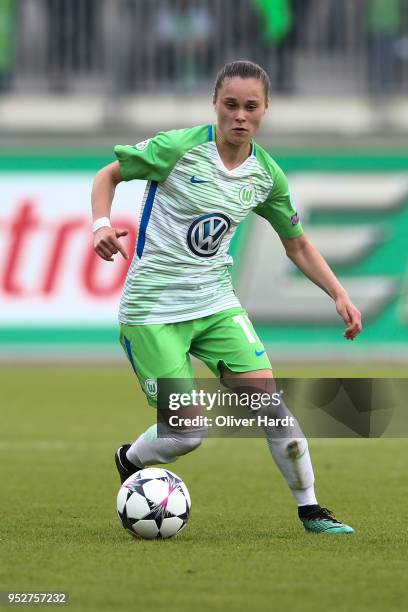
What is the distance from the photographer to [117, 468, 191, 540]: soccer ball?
20.5 ft

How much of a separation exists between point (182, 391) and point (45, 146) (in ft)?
37.6

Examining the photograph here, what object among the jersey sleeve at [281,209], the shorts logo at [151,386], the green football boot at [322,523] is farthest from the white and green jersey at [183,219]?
the green football boot at [322,523]

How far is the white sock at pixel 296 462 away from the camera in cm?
644

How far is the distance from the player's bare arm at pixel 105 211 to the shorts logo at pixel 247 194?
54cm

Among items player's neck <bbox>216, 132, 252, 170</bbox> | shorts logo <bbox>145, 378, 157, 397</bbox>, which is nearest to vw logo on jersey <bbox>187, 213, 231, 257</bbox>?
player's neck <bbox>216, 132, 252, 170</bbox>

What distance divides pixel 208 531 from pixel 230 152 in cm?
171

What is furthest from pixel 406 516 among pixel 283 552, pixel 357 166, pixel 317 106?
pixel 317 106

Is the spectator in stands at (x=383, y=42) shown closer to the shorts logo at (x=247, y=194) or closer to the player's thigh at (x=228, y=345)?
the shorts logo at (x=247, y=194)

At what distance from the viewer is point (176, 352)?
21.1ft

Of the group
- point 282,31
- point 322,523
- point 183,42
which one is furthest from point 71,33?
point 322,523

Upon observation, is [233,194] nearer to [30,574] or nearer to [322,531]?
[322,531]

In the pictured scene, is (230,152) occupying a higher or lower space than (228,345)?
higher

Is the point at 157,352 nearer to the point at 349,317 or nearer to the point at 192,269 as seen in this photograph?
the point at 192,269

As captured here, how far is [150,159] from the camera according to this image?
251 inches
